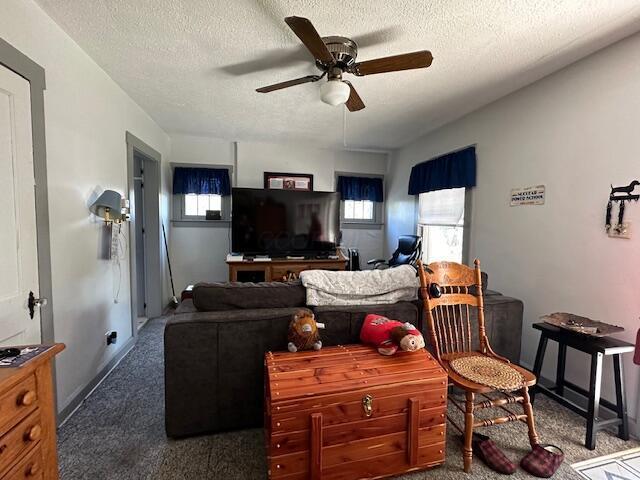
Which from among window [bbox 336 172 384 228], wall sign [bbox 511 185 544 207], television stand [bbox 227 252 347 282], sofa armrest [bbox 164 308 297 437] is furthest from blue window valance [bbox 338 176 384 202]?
sofa armrest [bbox 164 308 297 437]

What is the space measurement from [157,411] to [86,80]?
2.31 metres

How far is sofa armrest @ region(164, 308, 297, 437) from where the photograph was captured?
153 cm

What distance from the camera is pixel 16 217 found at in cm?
141

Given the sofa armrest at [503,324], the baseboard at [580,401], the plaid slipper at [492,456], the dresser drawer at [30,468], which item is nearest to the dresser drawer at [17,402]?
the dresser drawer at [30,468]

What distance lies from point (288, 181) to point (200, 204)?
139cm

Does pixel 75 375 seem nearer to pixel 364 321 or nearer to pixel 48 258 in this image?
pixel 48 258

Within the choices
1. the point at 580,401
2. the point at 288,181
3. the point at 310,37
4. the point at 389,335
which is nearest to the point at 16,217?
the point at 310,37

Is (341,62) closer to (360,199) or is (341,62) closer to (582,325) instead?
(582,325)

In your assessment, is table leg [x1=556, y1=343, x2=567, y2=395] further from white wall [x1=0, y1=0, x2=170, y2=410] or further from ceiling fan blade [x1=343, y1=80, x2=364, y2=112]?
white wall [x1=0, y1=0, x2=170, y2=410]

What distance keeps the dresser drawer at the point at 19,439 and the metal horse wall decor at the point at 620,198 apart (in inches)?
118

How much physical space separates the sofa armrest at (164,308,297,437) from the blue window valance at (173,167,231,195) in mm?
3078

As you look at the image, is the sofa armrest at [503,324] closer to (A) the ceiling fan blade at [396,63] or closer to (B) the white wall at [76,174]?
(A) the ceiling fan blade at [396,63]

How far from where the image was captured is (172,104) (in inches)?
116

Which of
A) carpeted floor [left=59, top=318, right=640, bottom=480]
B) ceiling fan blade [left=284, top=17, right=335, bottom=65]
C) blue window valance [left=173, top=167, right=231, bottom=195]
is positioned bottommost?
carpeted floor [left=59, top=318, right=640, bottom=480]
